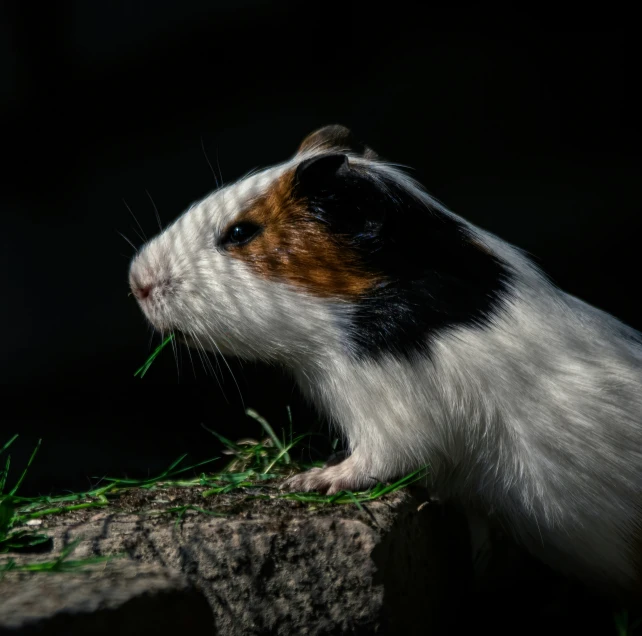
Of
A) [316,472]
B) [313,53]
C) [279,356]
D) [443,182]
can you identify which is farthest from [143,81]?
[316,472]

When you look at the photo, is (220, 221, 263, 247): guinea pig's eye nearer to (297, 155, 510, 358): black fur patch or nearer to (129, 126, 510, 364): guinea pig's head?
(129, 126, 510, 364): guinea pig's head

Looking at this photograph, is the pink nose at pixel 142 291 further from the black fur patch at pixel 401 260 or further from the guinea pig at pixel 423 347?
the black fur patch at pixel 401 260

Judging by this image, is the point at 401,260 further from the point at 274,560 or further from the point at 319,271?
the point at 274,560

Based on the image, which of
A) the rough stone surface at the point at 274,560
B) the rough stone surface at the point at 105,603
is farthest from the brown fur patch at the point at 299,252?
the rough stone surface at the point at 105,603

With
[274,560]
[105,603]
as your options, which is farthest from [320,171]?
[105,603]

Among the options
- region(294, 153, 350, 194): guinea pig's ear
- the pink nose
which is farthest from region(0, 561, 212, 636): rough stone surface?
region(294, 153, 350, 194): guinea pig's ear

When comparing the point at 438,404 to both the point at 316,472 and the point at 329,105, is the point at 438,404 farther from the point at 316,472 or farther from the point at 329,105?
the point at 329,105
